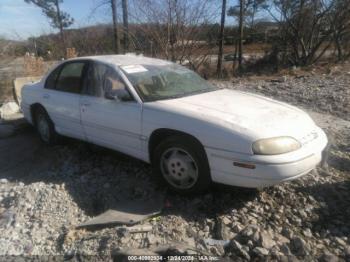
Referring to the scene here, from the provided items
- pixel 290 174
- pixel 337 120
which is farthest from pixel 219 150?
pixel 337 120

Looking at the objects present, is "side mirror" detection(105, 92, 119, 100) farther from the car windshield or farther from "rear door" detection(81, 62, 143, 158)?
the car windshield

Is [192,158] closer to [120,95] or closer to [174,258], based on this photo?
[174,258]

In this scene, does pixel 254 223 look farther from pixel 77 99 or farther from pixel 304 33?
pixel 304 33

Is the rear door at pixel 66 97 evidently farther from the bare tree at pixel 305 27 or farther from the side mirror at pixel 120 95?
the bare tree at pixel 305 27

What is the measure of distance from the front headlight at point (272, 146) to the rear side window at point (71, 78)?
9.01 ft

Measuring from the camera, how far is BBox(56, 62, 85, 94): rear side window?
5105 millimetres

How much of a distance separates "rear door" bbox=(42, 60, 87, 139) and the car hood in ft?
4.98

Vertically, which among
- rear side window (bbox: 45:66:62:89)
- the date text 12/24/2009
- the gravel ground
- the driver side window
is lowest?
the gravel ground

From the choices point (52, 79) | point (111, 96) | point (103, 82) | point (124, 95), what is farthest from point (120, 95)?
point (52, 79)

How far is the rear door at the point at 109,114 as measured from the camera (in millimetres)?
4254

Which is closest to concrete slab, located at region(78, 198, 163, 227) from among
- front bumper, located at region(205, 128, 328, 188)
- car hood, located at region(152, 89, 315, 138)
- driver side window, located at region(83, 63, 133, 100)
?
front bumper, located at region(205, 128, 328, 188)

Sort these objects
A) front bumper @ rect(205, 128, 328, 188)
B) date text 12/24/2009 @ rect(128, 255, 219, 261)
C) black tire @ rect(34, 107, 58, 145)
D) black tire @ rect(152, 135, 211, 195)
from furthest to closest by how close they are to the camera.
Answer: black tire @ rect(34, 107, 58, 145) < black tire @ rect(152, 135, 211, 195) < front bumper @ rect(205, 128, 328, 188) < date text 12/24/2009 @ rect(128, 255, 219, 261)

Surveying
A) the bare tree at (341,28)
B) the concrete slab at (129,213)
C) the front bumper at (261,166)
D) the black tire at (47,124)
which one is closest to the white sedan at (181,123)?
the front bumper at (261,166)

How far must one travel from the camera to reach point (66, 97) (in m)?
5.20
